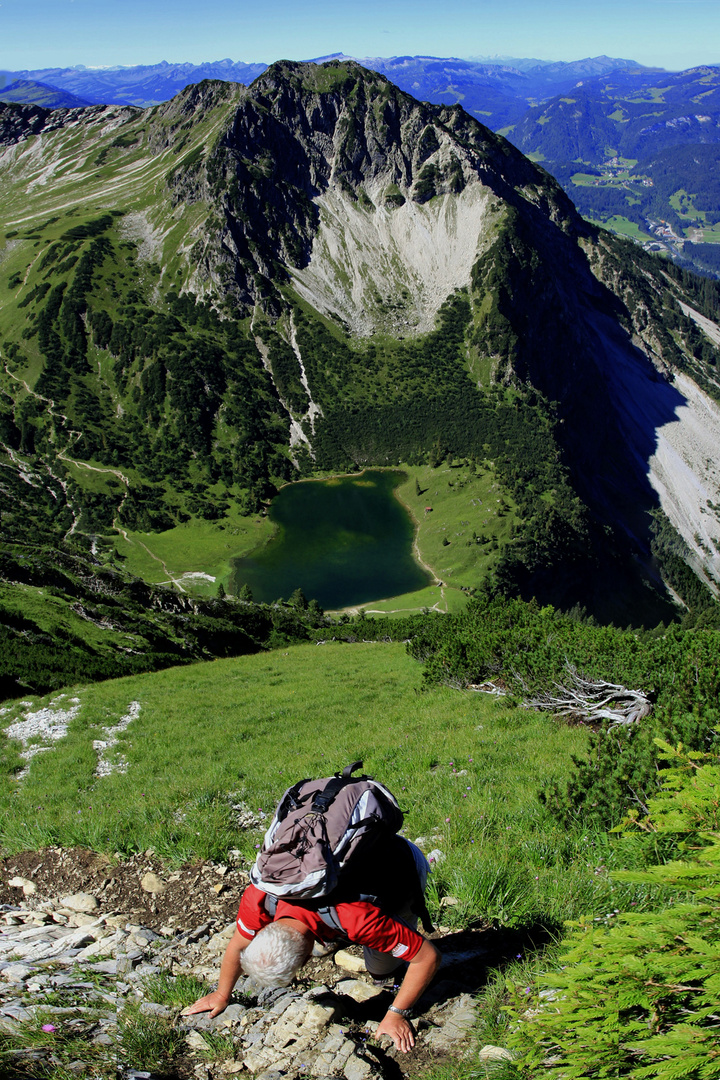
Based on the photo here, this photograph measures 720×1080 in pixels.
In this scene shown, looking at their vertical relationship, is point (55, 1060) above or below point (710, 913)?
below

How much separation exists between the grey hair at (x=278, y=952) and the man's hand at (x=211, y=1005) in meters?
0.88

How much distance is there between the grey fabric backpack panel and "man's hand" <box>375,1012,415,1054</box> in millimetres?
1474

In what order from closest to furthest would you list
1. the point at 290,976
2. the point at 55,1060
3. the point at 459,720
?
1. the point at 55,1060
2. the point at 290,976
3. the point at 459,720

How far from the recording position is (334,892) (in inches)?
209

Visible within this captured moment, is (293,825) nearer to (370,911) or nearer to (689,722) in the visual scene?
(370,911)

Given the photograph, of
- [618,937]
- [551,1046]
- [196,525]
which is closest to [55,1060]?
[551,1046]

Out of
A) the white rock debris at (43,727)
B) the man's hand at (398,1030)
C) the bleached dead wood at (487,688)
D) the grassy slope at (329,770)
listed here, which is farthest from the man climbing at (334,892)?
the white rock debris at (43,727)

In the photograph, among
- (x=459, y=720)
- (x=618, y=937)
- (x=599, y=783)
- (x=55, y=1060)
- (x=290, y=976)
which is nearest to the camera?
(x=618, y=937)

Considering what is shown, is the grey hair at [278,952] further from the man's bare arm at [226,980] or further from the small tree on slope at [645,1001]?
the small tree on slope at [645,1001]

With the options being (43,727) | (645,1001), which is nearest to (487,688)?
(43,727)

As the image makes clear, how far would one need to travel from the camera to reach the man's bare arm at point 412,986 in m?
5.43

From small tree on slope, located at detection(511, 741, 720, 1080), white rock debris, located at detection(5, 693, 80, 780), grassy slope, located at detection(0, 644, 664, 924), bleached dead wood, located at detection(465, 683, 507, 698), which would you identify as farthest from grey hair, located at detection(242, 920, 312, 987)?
white rock debris, located at detection(5, 693, 80, 780)

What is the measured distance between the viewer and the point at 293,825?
5324mm

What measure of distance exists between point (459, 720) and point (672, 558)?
20692 centimetres
